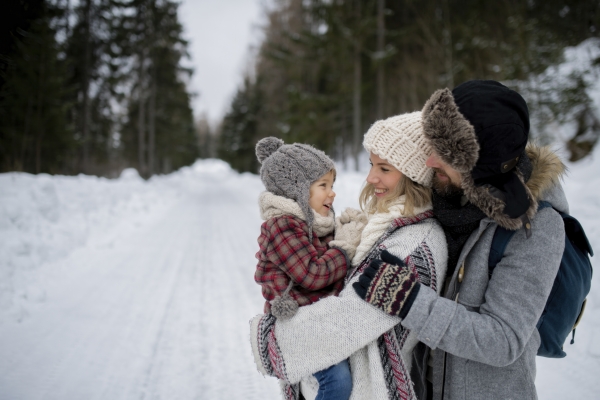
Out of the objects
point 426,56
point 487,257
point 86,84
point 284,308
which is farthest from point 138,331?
point 86,84

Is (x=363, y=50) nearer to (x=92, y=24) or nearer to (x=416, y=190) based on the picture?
(x=92, y=24)

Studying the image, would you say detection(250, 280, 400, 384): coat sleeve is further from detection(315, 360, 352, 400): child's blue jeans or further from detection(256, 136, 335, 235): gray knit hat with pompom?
detection(256, 136, 335, 235): gray knit hat with pompom

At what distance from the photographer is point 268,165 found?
209cm

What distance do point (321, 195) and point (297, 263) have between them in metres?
0.56

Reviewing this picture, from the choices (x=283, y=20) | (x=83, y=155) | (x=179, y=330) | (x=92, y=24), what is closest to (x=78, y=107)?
(x=83, y=155)

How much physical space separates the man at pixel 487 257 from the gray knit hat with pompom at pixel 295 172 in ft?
2.44

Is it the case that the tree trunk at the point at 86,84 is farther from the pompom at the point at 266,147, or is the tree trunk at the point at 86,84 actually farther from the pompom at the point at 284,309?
the pompom at the point at 284,309

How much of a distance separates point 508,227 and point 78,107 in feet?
69.1

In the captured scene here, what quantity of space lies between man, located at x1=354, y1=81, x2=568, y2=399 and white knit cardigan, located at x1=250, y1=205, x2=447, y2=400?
0.28 feet

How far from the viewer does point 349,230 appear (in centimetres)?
194

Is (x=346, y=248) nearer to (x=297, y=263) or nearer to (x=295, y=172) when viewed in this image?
(x=297, y=263)

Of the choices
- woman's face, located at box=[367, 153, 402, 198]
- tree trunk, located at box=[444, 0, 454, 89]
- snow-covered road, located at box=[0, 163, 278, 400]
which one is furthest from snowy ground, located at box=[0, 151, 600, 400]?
tree trunk, located at box=[444, 0, 454, 89]

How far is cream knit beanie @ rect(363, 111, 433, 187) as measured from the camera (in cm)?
165

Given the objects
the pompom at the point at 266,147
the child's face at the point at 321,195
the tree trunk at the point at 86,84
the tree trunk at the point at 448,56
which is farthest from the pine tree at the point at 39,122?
the tree trunk at the point at 448,56
